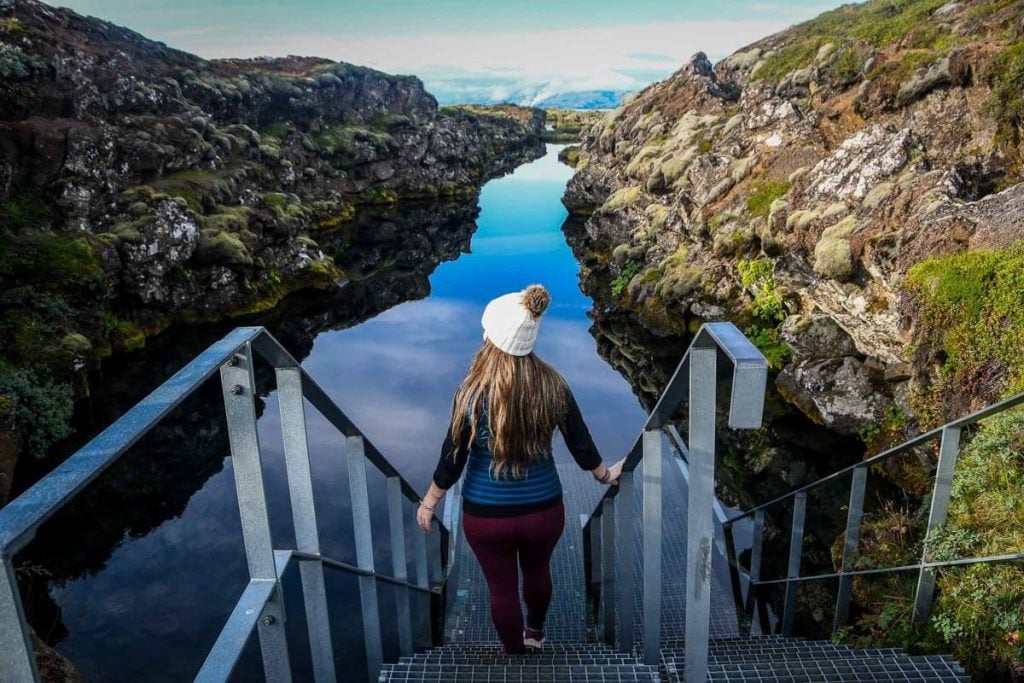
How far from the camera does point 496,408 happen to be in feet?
11.5

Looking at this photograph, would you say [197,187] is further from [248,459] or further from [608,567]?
[248,459]

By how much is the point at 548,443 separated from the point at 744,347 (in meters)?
2.03

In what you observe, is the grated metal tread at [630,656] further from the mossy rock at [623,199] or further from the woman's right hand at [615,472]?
the mossy rock at [623,199]

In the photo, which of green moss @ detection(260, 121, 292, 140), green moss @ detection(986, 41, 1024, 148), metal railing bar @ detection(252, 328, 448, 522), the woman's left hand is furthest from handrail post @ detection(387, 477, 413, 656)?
green moss @ detection(260, 121, 292, 140)

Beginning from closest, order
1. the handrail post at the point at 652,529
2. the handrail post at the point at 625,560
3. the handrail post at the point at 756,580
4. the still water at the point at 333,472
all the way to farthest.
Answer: the handrail post at the point at 652,529
the handrail post at the point at 625,560
the handrail post at the point at 756,580
the still water at the point at 333,472

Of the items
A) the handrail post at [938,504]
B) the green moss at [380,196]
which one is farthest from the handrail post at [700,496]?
the green moss at [380,196]

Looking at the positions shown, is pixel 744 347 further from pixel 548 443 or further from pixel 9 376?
pixel 9 376

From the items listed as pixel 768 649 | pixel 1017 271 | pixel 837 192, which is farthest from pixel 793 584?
pixel 837 192

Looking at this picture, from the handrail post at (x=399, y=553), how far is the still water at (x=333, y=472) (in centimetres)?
128

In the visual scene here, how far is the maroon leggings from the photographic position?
3812 mm

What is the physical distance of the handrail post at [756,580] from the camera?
294 inches

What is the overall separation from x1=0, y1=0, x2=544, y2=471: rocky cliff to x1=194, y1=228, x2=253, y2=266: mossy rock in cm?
7

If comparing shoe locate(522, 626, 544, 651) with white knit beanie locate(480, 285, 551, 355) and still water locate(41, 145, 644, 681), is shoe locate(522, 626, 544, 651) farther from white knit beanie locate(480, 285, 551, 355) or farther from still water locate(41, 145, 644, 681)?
white knit beanie locate(480, 285, 551, 355)

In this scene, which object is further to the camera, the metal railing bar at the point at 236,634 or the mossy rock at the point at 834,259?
the mossy rock at the point at 834,259
